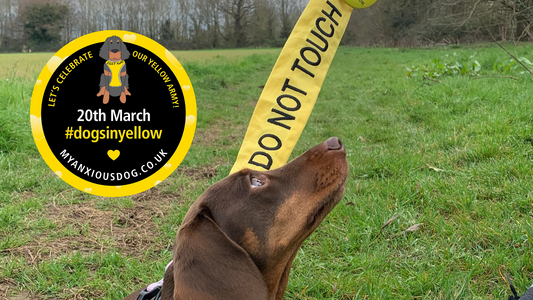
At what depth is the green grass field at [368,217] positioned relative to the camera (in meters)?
2.50

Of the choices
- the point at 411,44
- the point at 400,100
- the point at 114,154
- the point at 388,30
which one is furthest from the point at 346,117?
the point at 388,30

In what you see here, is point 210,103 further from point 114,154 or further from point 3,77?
point 114,154

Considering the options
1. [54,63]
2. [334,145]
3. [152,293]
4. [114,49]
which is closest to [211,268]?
[152,293]

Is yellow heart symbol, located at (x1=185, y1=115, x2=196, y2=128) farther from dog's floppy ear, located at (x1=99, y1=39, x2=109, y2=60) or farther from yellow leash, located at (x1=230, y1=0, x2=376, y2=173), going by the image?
yellow leash, located at (x1=230, y1=0, x2=376, y2=173)

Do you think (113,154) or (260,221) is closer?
(260,221)

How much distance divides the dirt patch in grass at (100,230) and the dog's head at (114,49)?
1954mm

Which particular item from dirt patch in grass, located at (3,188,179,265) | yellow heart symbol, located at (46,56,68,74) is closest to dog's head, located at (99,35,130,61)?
yellow heart symbol, located at (46,56,68,74)

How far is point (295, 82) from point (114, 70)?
11.5 ft

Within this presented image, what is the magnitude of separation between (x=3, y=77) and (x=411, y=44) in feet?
101

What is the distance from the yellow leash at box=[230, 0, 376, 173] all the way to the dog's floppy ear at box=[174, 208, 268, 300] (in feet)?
3.56

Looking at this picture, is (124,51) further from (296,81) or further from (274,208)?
(274,208)

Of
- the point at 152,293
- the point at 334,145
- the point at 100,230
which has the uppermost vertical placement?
the point at 334,145

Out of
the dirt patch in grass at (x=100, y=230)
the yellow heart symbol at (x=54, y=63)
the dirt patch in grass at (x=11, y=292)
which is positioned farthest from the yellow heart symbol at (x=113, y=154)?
the dirt patch in grass at (x=11, y=292)

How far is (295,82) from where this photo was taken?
115 inches
